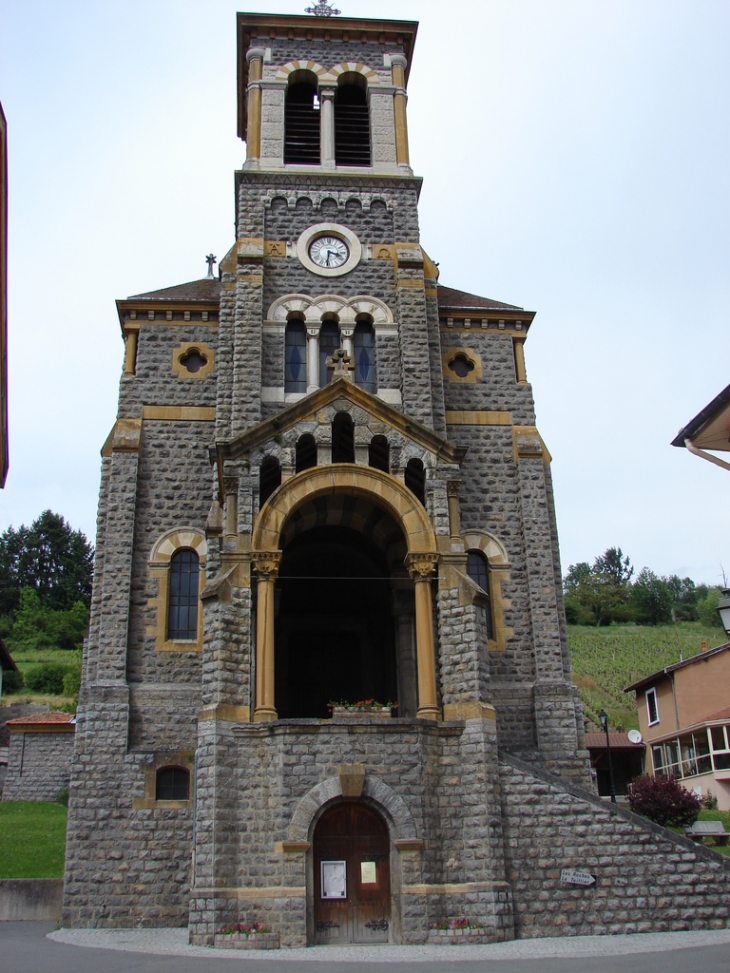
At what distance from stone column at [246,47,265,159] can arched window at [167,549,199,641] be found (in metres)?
12.2

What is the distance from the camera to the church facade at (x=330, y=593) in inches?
676

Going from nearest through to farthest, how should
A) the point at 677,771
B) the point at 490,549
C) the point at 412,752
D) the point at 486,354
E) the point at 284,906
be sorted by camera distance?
the point at 284,906
the point at 412,752
the point at 490,549
the point at 486,354
the point at 677,771

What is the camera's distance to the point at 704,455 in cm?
1325

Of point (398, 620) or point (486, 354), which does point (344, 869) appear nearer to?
point (398, 620)

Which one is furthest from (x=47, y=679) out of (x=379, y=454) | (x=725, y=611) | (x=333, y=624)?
(x=725, y=611)

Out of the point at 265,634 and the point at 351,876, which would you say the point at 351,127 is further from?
the point at 351,876

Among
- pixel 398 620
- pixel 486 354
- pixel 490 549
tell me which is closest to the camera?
pixel 398 620

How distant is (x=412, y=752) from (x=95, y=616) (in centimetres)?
943

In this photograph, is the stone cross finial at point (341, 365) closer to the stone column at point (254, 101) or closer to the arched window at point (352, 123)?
the stone column at point (254, 101)

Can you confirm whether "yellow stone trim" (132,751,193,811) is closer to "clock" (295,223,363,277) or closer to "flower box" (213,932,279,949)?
"flower box" (213,932,279,949)

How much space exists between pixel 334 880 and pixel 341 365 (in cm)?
1093

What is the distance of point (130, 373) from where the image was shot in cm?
2556

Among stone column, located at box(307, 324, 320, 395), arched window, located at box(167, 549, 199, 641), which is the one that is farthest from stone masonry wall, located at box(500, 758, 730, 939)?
stone column, located at box(307, 324, 320, 395)

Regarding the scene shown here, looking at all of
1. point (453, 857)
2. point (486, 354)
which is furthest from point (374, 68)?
point (453, 857)
